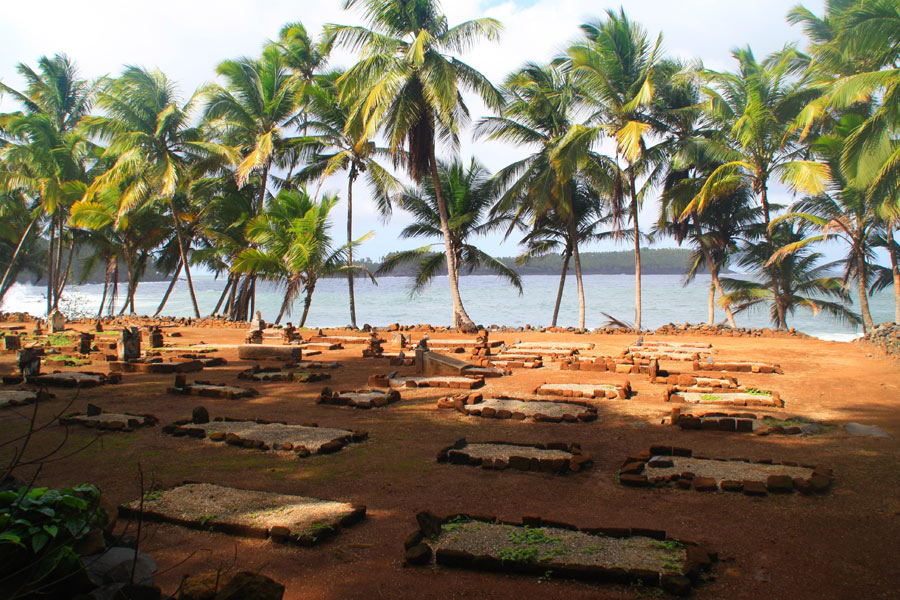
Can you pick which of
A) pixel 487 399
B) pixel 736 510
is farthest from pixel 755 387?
pixel 736 510

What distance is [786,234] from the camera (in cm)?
2170

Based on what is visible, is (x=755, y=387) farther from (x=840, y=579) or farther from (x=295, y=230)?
Answer: (x=295, y=230)

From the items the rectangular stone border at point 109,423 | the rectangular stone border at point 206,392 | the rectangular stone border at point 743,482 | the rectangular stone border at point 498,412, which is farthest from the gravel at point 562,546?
the rectangular stone border at point 206,392

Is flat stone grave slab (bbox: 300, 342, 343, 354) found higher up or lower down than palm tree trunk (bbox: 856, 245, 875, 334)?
lower down

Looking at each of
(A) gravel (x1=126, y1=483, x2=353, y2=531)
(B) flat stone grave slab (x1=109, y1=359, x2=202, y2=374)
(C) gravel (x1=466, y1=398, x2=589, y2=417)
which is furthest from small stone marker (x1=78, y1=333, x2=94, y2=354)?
(A) gravel (x1=126, y1=483, x2=353, y2=531)

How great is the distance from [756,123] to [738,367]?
1054 centimetres

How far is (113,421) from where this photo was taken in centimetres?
724

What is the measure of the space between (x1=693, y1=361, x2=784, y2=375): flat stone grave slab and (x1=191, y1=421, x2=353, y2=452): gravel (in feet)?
25.0

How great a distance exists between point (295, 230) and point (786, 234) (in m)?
17.4

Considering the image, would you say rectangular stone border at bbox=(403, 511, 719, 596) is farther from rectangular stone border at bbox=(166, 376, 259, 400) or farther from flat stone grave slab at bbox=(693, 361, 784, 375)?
flat stone grave slab at bbox=(693, 361, 784, 375)

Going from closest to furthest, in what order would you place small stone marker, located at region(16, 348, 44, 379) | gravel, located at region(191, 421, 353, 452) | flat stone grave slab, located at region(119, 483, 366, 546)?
flat stone grave slab, located at region(119, 483, 366, 546) < gravel, located at region(191, 421, 353, 452) < small stone marker, located at region(16, 348, 44, 379)

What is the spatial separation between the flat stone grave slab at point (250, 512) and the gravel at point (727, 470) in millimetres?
2717

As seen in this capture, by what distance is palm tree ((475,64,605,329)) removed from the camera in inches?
804

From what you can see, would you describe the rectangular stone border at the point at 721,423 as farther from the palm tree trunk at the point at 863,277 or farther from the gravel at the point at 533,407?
the palm tree trunk at the point at 863,277
